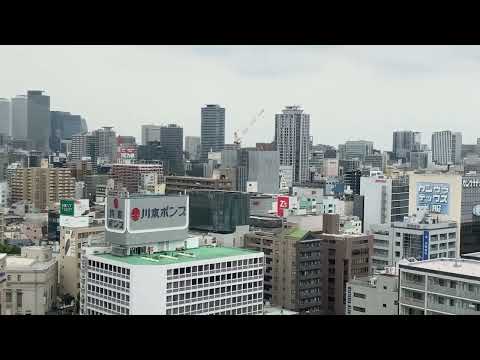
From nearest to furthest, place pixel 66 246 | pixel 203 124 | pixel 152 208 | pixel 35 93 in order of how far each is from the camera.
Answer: pixel 152 208, pixel 66 246, pixel 35 93, pixel 203 124

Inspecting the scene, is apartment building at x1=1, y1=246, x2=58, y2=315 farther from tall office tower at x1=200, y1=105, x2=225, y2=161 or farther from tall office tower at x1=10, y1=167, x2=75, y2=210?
tall office tower at x1=200, y1=105, x2=225, y2=161

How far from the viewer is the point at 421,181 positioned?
11.1 meters

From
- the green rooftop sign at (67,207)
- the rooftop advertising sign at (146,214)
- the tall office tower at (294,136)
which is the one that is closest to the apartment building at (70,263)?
the green rooftop sign at (67,207)

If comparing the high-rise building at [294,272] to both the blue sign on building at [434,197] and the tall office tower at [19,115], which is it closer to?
the blue sign on building at [434,197]

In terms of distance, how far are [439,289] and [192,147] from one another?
65.0ft

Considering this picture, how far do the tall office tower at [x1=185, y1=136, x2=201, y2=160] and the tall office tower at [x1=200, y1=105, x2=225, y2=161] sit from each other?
20 cm

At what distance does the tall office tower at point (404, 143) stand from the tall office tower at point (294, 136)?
3.03 meters

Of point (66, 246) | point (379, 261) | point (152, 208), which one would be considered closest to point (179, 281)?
point (152, 208)

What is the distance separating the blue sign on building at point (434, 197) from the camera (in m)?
10.7

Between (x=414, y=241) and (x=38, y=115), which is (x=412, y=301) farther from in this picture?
(x=38, y=115)

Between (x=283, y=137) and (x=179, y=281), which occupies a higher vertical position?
(x=283, y=137)

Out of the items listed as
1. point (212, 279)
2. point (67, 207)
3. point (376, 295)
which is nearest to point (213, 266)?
point (212, 279)
